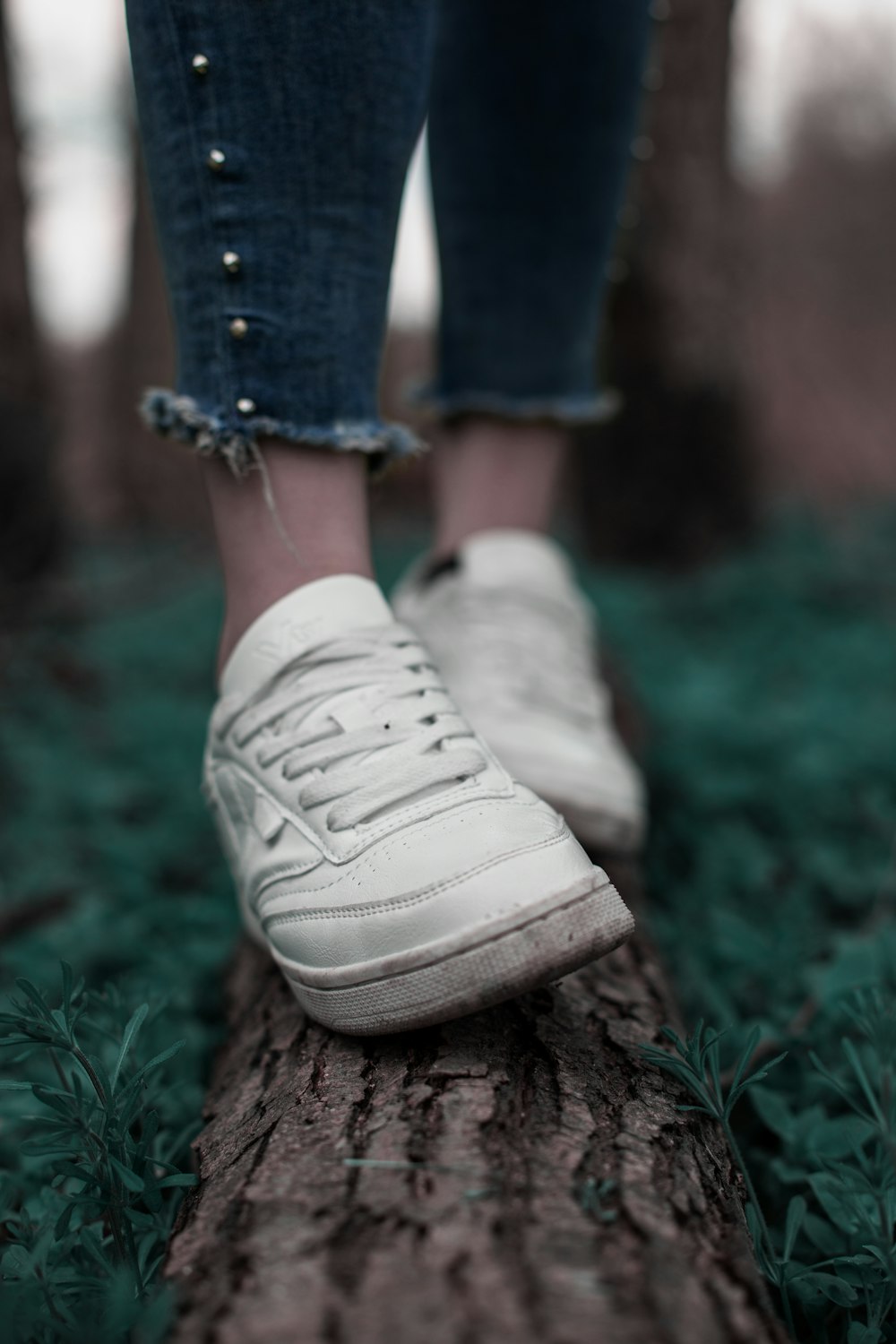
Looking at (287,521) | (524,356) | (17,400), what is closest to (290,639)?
(287,521)

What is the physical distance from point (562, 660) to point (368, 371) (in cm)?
52

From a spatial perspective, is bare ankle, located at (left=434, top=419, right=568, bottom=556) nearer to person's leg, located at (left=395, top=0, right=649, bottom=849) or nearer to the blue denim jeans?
person's leg, located at (left=395, top=0, right=649, bottom=849)

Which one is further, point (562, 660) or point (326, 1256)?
point (562, 660)

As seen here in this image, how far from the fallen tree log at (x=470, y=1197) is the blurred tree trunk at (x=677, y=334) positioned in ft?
11.3

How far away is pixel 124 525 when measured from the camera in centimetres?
670

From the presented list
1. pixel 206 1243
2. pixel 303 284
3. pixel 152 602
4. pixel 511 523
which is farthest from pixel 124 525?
pixel 206 1243

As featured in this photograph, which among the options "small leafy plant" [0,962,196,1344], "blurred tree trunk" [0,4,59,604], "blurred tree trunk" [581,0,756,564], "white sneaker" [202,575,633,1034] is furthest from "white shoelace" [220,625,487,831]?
"blurred tree trunk" [581,0,756,564]

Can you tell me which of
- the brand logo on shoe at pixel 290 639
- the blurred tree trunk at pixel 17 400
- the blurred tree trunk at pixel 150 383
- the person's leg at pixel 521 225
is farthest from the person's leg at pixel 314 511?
the blurred tree trunk at pixel 150 383

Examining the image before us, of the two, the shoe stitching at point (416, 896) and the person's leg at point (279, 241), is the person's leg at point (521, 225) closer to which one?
the person's leg at point (279, 241)

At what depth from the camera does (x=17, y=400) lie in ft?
10.6

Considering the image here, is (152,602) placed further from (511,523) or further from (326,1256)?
(326,1256)

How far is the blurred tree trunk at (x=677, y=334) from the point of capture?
13.0 feet

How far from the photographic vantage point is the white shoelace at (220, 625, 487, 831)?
36.5 inches

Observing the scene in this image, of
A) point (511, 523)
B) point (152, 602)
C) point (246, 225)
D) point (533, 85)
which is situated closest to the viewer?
point (246, 225)
